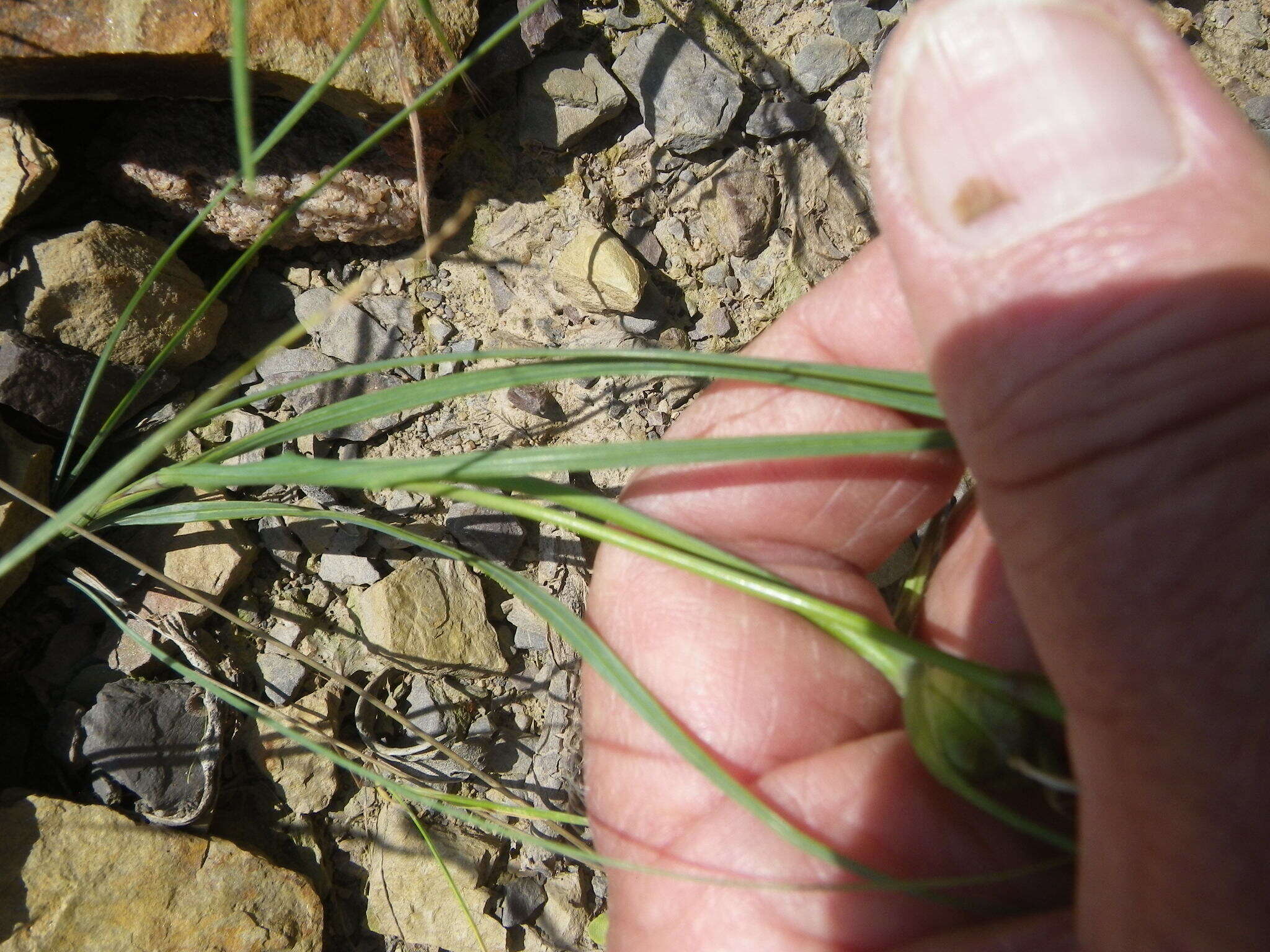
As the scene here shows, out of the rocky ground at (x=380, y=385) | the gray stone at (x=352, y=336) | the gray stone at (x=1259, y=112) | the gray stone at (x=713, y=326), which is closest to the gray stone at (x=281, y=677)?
the rocky ground at (x=380, y=385)

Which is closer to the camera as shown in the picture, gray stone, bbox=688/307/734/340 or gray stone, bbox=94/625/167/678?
gray stone, bbox=94/625/167/678

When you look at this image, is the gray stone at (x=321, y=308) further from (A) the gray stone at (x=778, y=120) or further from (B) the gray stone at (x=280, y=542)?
(A) the gray stone at (x=778, y=120)

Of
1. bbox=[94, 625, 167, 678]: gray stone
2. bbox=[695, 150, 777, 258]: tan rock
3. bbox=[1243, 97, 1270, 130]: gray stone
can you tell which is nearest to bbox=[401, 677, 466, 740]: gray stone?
bbox=[94, 625, 167, 678]: gray stone

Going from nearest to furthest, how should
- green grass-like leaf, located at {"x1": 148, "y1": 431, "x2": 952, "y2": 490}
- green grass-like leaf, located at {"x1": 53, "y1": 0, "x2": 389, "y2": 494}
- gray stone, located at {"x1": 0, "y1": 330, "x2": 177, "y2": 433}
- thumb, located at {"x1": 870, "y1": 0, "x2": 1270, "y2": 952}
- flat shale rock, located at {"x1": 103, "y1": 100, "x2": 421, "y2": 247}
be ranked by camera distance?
thumb, located at {"x1": 870, "y1": 0, "x2": 1270, "y2": 952}, green grass-like leaf, located at {"x1": 148, "y1": 431, "x2": 952, "y2": 490}, green grass-like leaf, located at {"x1": 53, "y1": 0, "x2": 389, "y2": 494}, gray stone, located at {"x1": 0, "y1": 330, "x2": 177, "y2": 433}, flat shale rock, located at {"x1": 103, "y1": 100, "x2": 421, "y2": 247}

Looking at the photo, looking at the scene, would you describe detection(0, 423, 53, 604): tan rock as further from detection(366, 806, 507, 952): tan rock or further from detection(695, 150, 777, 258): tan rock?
detection(695, 150, 777, 258): tan rock

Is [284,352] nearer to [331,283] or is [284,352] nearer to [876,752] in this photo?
[331,283]

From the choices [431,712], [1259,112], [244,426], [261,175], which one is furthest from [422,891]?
[1259,112]

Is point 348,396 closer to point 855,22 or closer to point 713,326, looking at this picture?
point 713,326

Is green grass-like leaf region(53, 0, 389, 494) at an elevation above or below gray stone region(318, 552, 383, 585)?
above
